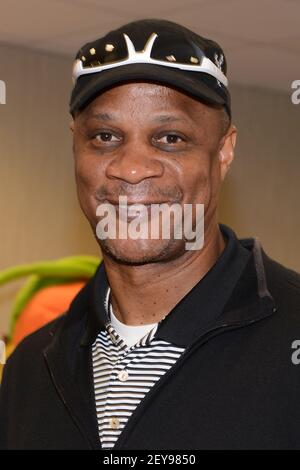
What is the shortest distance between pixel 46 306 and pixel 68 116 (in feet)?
7.47

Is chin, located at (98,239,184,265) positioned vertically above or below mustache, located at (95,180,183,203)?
below

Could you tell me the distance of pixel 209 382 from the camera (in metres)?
1.18

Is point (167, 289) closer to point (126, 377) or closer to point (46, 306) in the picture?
point (126, 377)

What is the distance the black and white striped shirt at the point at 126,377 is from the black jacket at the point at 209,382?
14mm

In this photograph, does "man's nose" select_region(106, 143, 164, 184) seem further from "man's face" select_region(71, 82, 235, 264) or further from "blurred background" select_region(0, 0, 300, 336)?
"blurred background" select_region(0, 0, 300, 336)

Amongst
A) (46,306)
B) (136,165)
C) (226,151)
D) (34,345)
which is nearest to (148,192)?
(136,165)

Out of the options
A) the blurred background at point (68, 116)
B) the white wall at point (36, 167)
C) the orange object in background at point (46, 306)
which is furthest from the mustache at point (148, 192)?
the white wall at point (36, 167)

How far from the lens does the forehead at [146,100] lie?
1193mm

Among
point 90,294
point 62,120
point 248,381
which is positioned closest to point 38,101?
point 62,120

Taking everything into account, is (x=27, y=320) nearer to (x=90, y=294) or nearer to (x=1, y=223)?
(x=90, y=294)

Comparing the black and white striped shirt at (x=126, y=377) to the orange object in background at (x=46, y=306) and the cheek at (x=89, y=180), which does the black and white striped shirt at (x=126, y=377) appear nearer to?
the cheek at (x=89, y=180)

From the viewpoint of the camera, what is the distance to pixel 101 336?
4.36 ft

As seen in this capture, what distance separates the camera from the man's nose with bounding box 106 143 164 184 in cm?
117

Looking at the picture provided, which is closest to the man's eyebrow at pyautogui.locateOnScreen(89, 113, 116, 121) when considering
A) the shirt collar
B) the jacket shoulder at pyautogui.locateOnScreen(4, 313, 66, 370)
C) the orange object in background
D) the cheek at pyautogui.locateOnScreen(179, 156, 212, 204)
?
the cheek at pyautogui.locateOnScreen(179, 156, 212, 204)
